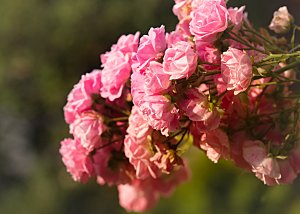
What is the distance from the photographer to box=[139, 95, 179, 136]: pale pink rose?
0.55 m

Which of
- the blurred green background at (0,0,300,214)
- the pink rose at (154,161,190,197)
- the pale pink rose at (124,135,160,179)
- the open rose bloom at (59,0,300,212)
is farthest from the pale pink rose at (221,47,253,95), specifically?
the blurred green background at (0,0,300,214)

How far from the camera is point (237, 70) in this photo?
1.78 ft

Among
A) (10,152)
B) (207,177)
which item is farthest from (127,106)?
(10,152)

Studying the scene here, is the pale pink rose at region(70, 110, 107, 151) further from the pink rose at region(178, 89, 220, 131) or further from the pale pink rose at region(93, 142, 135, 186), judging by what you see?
the pink rose at region(178, 89, 220, 131)

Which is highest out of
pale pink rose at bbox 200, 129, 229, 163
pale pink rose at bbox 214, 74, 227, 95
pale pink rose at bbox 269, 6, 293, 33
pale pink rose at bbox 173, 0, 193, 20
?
pale pink rose at bbox 173, 0, 193, 20

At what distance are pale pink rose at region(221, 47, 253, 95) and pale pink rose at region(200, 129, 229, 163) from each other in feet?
0.23

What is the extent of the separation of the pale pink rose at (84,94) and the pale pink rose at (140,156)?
0.07 metres

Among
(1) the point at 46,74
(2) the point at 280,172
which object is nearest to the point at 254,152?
(2) the point at 280,172

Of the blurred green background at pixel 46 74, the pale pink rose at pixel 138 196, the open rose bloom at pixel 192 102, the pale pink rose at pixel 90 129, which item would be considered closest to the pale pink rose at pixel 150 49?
the open rose bloom at pixel 192 102

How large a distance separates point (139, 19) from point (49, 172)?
1162 mm

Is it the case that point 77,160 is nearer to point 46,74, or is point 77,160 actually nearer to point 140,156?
point 140,156

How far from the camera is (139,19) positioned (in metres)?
3.96

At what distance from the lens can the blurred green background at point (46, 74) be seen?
10.4 feet

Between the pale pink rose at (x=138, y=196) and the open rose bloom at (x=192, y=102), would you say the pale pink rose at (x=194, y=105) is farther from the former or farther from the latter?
the pale pink rose at (x=138, y=196)
